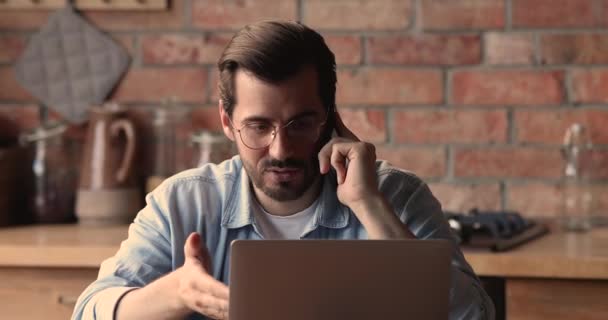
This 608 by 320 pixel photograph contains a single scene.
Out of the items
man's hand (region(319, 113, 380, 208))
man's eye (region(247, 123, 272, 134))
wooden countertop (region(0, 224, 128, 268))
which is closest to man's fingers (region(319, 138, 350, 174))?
man's hand (region(319, 113, 380, 208))

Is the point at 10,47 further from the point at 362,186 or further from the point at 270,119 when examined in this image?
the point at 362,186

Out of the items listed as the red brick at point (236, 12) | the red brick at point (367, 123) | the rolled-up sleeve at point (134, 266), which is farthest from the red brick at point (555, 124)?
the rolled-up sleeve at point (134, 266)

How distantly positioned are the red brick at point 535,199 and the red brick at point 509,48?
327mm

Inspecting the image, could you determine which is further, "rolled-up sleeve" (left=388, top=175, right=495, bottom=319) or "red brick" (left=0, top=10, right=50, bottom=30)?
"red brick" (left=0, top=10, right=50, bottom=30)

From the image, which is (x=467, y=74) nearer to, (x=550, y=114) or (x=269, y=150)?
(x=550, y=114)


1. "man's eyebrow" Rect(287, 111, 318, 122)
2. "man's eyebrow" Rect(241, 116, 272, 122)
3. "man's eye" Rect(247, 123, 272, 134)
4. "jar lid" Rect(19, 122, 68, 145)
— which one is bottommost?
"jar lid" Rect(19, 122, 68, 145)

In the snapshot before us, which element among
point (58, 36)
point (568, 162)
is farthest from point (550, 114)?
point (58, 36)

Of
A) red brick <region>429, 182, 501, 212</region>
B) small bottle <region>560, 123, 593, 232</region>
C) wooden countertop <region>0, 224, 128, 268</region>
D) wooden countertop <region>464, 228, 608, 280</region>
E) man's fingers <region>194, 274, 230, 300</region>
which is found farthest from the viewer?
red brick <region>429, 182, 501, 212</region>

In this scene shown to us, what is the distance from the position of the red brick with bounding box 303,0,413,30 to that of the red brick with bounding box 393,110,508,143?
0.80 ft

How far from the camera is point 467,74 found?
2479 millimetres

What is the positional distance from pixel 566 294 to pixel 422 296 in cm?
90

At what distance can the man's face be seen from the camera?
5.33 feet

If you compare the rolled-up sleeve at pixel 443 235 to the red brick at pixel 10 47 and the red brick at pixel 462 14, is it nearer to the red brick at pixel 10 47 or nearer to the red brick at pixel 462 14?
the red brick at pixel 462 14

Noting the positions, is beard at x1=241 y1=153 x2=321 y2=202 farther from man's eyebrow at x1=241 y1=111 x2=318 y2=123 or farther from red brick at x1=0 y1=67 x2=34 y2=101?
red brick at x1=0 y1=67 x2=34 y2=101
